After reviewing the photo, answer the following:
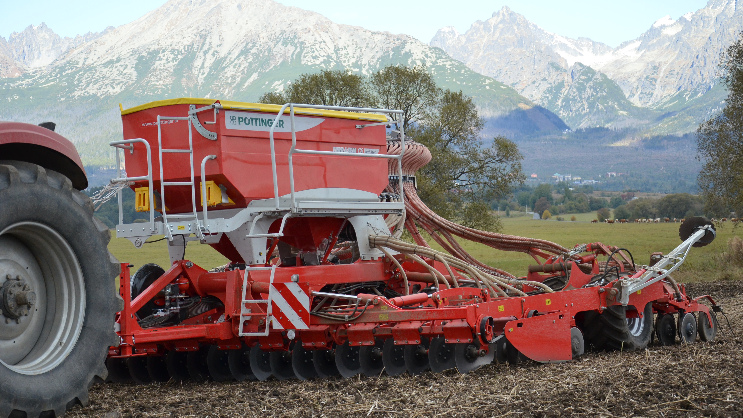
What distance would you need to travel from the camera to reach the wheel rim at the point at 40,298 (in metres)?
4.24

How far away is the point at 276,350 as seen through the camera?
7.66m

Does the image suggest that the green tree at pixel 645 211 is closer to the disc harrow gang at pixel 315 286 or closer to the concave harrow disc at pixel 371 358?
the disc harrow gang at pixel 315 286

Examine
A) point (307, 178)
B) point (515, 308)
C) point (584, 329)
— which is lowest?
point (584, 329)

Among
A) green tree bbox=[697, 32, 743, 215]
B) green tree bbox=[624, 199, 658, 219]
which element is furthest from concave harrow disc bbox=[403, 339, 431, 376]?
green tree bbox=[624, 199, 658, 219]

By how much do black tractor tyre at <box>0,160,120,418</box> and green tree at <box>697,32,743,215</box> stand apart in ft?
77.7

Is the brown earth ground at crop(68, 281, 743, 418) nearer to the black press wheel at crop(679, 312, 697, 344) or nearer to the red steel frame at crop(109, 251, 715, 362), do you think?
the red steel frame at crop(109, 251, 715, 362)

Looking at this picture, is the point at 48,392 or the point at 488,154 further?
the point at 488,154

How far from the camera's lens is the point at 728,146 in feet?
90.4

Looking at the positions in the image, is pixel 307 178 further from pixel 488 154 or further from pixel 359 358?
pixel 488 154

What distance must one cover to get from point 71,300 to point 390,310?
325cm

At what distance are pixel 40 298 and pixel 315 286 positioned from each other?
3675 millimetres

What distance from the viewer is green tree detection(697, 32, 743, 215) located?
1019 inches

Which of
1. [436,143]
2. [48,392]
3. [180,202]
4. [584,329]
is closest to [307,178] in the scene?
[180,202]

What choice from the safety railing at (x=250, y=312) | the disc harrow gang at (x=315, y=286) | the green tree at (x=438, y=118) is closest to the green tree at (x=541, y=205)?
the green tree at (x=438, y=118)
